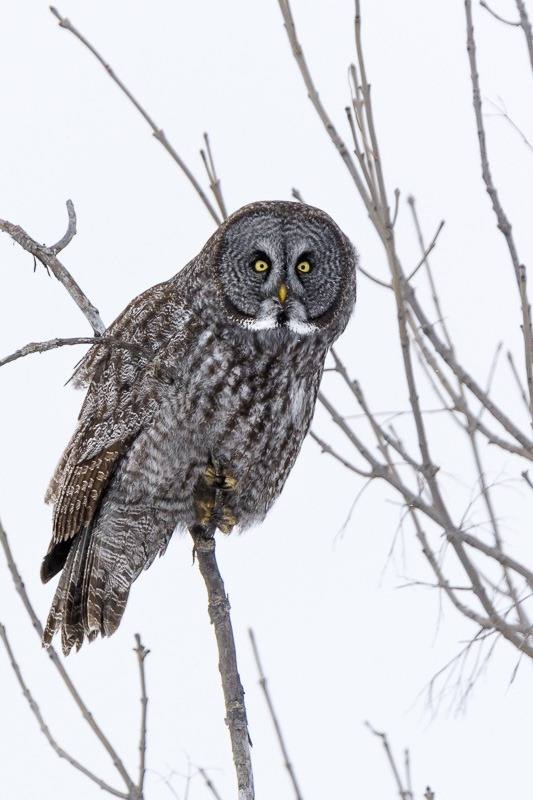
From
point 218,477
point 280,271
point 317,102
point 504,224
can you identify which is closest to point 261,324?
point 280,271

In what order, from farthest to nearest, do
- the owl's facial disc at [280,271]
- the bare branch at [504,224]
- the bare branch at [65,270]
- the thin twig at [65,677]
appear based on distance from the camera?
the owl's facial disc at [280,271] → the bare branch at [65,270] → the thin twig at [65,677] → the bare branch at [504,224]

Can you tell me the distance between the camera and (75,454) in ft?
12.9

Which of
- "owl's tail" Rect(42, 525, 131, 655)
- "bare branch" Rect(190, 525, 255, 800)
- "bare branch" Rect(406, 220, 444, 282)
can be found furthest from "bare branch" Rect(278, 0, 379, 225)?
"owl's tail" Rect(42, 525, 131, 655)

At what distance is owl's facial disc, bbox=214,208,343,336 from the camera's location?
3812mm

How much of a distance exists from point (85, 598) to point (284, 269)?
1409mm

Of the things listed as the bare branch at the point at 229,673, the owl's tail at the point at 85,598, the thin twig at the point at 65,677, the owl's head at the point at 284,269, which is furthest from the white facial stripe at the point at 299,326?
the thin twig at the point at 65,677

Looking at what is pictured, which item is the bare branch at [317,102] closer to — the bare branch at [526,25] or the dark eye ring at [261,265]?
the bare branch at [526,25]

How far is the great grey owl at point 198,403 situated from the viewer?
12.3ft

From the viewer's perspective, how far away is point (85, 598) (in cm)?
394

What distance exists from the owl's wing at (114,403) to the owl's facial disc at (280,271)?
0.73 feet

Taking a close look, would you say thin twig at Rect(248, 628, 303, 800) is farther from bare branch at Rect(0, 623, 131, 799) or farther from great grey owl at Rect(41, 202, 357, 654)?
great grey owl at Rect(41, 202, 357, 654)

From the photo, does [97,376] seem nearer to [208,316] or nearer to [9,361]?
[208,316]

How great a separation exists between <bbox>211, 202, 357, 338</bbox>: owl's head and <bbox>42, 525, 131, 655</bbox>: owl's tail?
1020mm

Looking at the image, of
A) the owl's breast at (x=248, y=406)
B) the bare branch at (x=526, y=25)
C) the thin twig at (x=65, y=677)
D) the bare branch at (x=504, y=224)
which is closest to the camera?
the bare branch at (x=504, y=224)
